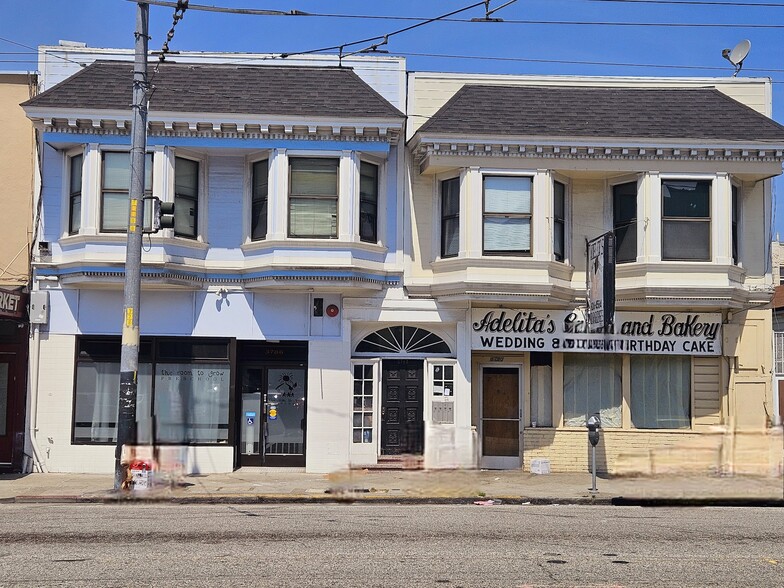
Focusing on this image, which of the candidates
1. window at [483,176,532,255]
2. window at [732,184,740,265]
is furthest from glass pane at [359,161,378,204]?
window at [732,184,740,265]

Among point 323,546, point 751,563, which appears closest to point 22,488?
point 323,546

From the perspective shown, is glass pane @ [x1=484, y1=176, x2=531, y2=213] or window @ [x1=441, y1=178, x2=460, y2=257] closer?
glass pane @ [x1=484, y1=176, x2=531, y2=213]

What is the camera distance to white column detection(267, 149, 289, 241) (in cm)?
1945

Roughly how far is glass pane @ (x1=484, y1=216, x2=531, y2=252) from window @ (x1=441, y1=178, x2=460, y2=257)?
0.72 m

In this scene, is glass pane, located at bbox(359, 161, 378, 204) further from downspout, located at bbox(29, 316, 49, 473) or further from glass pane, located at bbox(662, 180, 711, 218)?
downspout, located at bbox(29, 316, 49, 473)

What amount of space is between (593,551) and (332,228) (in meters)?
11.2

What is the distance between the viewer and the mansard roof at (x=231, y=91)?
19.4m

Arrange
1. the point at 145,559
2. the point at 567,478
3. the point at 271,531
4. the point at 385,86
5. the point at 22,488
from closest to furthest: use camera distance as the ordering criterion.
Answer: the point at 145,559
the point at 271,531
the point at 22,488
the point at 567,478
the point at 385,86

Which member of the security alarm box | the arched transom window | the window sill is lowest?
the arched transom window

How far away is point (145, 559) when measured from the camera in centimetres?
937

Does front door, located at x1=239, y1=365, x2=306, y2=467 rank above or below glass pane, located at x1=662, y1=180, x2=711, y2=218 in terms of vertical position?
below

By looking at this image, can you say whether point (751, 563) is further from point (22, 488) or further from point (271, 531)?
point (22, 488)

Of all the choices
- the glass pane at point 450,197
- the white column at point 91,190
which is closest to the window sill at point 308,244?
the glass pane at point 450,197

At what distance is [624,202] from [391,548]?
12633 mm
